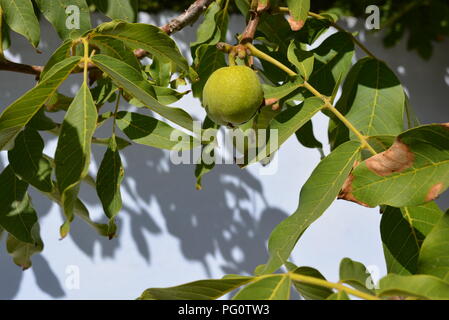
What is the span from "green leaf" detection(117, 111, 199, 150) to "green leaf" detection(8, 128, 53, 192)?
0.18 metres

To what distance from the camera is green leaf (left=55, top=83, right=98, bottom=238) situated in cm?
89

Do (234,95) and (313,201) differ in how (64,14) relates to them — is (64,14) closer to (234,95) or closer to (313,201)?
(234,95)

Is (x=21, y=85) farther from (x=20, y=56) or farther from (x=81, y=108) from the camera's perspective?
(x=81, y=108)

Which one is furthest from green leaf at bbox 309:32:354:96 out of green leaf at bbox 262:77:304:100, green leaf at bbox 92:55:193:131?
green leaf at bbox 92:55:193:131

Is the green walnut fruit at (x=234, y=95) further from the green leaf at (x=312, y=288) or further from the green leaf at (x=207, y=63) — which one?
the green leaf at (x=312, y=288)

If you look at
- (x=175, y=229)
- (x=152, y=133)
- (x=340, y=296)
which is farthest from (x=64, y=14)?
(x=175, y=229)

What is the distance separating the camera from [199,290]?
2.64 feet

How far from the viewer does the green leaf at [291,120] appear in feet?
3.47

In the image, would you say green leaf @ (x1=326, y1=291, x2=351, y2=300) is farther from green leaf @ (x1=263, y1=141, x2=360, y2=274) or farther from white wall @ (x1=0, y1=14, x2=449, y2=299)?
white wall @ (x1=0, y1=14, x2=449, y2=299)

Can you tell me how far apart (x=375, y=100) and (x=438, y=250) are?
1.71 feet

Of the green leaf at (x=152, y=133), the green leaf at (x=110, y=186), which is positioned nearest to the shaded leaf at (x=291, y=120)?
the green leaf at (x=152, y=133)

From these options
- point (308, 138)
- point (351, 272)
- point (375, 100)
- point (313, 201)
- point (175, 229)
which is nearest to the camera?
point (351, 272)

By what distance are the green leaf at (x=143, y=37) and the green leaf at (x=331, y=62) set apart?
0.35 m
